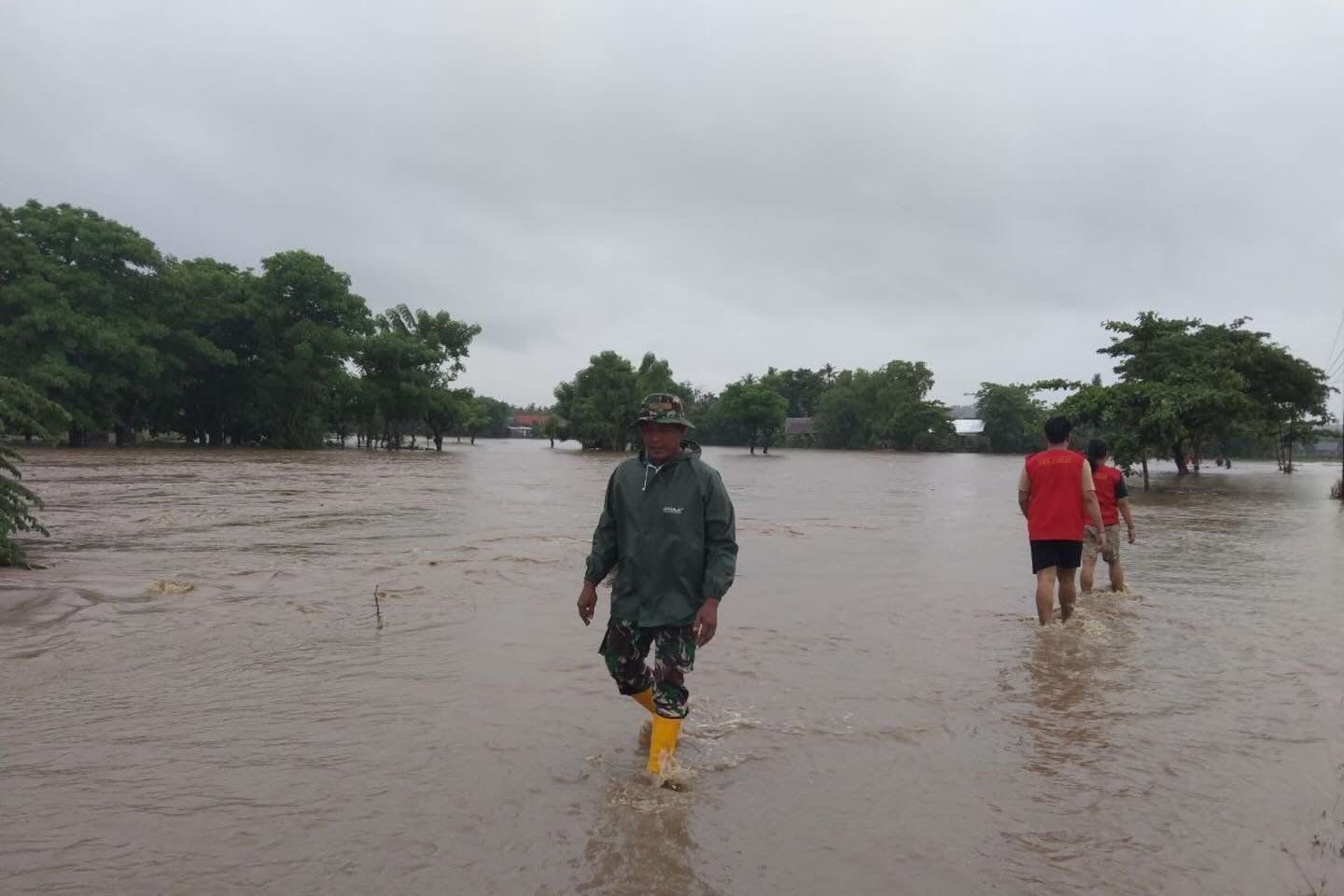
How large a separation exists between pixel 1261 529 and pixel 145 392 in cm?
4452

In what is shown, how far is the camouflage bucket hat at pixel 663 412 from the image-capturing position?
3.94m

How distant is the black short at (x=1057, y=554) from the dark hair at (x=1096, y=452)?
1.69 meters

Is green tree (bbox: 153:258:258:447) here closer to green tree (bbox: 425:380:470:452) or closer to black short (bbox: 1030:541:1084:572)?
green tree (bbox: 425:380:470:452)

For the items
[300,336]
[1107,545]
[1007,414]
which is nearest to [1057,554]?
[1107,545]

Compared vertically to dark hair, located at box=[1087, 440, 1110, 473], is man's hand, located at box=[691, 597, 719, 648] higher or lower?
lower

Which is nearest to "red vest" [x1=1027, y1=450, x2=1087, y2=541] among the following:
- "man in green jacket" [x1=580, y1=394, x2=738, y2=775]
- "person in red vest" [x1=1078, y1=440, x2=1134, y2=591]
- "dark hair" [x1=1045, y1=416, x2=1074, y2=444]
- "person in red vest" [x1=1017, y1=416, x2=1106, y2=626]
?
"person in red vest" [x1=1017, y1=416, x2=1106, y2=626]

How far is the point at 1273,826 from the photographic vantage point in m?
3.58

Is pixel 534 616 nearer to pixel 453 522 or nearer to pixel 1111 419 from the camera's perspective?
pixel 453 522

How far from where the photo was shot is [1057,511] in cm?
714

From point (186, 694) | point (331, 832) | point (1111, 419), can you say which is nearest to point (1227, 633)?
point (331, 832)

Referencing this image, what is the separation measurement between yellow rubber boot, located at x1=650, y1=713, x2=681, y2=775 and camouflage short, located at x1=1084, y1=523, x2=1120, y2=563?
6033mm

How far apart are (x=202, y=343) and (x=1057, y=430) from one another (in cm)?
4501

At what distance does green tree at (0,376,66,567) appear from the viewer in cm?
874

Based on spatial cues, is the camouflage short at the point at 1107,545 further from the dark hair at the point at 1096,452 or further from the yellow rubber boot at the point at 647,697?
the yellow rubber boot at the point at 647,697
